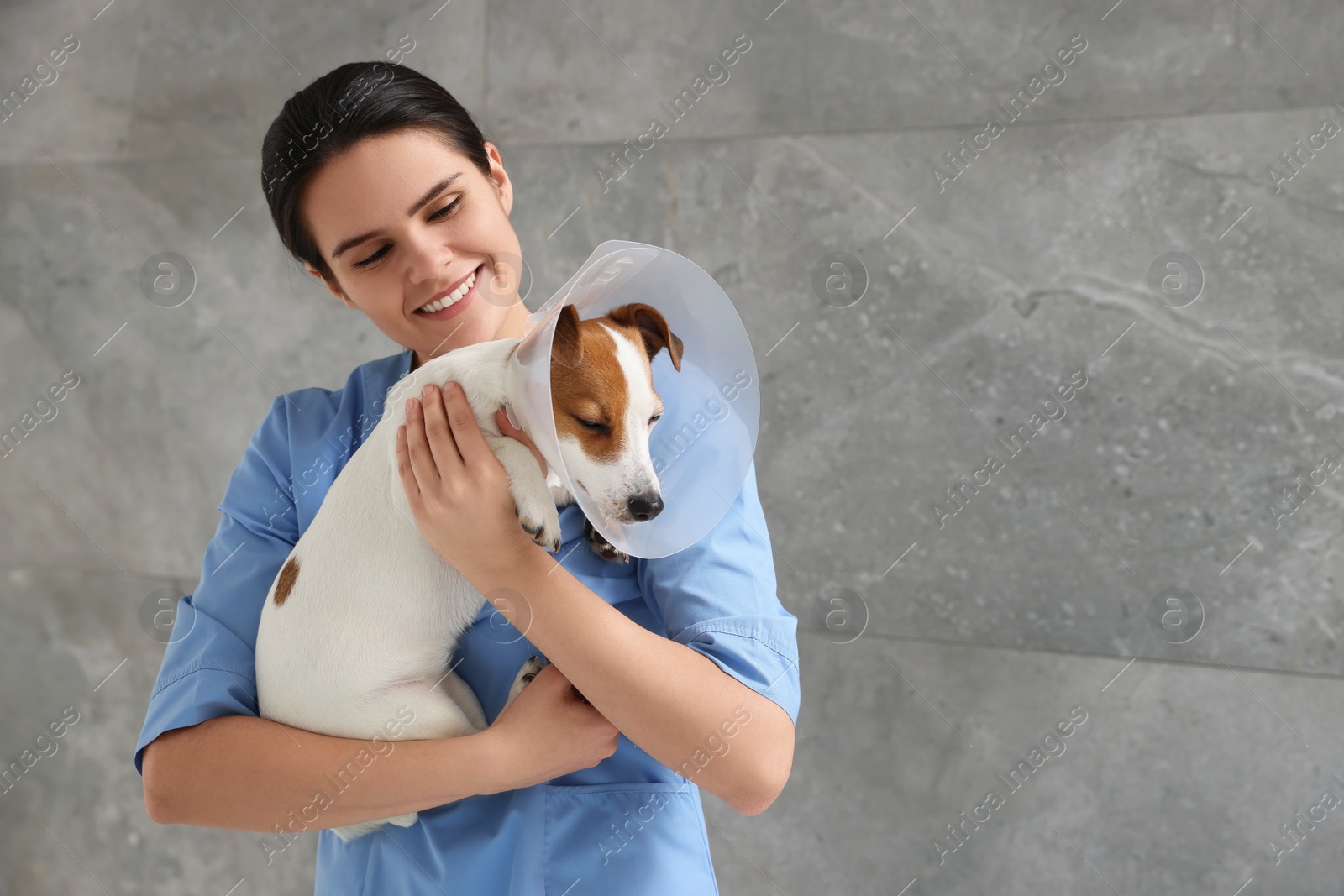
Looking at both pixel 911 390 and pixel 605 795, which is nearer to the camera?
pixel 605 795

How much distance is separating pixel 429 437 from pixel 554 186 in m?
1.15

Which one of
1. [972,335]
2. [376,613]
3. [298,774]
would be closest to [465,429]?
[376,613]

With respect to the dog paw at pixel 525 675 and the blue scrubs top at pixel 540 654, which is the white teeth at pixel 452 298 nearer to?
the blue scrubs top at pixel 540 654

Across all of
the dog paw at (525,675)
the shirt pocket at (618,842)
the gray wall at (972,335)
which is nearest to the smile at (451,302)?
the dog paw at (525,675)

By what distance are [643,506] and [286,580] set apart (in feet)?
1.62

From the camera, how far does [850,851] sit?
5.95 feet

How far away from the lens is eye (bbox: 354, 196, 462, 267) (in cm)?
101

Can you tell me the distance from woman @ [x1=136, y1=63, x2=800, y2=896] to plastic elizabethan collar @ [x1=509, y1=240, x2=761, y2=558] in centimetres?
5

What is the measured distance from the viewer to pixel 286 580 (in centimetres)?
98

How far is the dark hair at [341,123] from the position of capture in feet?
3.27

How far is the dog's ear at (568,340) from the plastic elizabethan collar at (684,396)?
25 millimetres

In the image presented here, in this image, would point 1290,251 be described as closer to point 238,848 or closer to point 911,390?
point 911,390

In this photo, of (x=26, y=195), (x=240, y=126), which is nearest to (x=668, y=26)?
(x=240, y=126)

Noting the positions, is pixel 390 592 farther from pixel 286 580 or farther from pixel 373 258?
pixel 373 258
